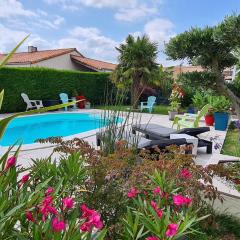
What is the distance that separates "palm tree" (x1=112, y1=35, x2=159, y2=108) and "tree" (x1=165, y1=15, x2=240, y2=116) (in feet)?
47.6

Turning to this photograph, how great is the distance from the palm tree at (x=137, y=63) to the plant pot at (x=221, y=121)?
9.09m

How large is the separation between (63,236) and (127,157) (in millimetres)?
1708

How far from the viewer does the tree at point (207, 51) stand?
5.66 meters

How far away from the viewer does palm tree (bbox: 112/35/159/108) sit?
2109 cm

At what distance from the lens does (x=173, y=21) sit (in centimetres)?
877

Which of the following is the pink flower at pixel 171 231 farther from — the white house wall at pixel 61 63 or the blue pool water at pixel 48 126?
the white house wall at pixel 61 63

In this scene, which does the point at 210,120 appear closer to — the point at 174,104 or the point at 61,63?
the point at 174,104

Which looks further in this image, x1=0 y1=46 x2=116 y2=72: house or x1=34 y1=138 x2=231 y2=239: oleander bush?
x1=0 y1=46 x2=116 y2=72: house

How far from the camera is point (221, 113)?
12523 millimetres

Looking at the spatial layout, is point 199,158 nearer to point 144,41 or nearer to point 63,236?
point 63,236

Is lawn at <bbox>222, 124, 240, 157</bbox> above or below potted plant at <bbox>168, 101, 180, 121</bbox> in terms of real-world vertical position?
below

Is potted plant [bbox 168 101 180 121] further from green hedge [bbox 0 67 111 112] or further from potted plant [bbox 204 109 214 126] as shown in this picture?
green hedge [bbox 0 67 111 112]

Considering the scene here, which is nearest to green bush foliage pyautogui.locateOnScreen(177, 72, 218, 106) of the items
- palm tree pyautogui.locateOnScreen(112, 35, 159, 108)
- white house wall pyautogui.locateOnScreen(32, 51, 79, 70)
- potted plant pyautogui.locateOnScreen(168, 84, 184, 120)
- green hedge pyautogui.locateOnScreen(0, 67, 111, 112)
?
potted plant pyautogui.locateOnScreen(168, 84, 184, 120)

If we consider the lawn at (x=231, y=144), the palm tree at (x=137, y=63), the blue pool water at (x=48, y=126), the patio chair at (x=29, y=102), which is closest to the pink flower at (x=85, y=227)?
the lawn at (x=231, y=144)
